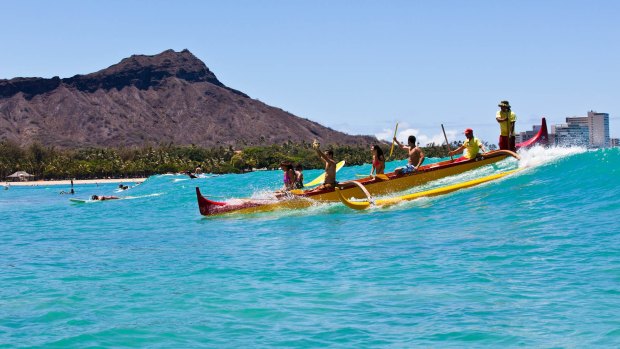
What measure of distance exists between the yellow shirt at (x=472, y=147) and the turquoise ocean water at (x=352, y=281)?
428 cm

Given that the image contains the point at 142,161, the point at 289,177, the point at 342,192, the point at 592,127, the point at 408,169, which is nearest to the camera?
the point at 342,192

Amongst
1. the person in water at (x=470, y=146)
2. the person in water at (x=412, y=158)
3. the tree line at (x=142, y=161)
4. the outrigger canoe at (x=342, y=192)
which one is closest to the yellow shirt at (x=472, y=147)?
the person in water at (x=470, y=146)

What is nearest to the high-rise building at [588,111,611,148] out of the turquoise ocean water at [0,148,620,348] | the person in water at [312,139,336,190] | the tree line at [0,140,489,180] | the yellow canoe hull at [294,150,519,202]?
the yellow canoe hull at [294,150,519,202]

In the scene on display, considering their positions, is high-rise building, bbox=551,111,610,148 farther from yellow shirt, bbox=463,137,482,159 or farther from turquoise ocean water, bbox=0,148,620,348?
turquoise ocean water, bbox=0,148,620,348

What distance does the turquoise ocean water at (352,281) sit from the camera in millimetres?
6986

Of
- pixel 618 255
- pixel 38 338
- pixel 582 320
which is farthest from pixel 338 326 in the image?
pixel 618 255

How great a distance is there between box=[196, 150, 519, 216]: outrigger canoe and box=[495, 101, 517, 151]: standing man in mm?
2456

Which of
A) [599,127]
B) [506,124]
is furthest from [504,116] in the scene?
[599,127]

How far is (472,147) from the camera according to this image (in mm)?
21375

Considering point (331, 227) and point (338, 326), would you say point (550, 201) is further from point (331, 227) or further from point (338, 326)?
point (338, 326)

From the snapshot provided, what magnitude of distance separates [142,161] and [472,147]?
413ft

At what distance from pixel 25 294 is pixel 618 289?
780 cm

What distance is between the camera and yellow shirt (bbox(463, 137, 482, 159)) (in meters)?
21.4

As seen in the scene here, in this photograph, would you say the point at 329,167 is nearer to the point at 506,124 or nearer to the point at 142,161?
the point at 506,124
